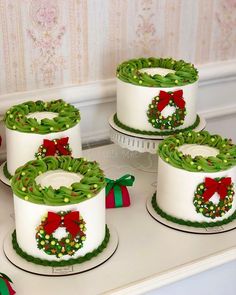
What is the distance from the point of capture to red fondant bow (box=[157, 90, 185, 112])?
3.69 ft

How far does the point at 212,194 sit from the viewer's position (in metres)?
0.98

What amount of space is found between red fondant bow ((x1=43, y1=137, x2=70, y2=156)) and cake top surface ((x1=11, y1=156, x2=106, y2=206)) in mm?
57

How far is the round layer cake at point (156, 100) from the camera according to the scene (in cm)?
114

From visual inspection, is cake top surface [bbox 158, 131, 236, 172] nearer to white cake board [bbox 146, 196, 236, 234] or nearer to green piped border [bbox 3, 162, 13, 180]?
white cake board [bbox 146, 196, 236, 234]

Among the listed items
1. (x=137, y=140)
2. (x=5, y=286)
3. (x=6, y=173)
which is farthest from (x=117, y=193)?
(x=5, y=286)

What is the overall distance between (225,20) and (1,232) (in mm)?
913

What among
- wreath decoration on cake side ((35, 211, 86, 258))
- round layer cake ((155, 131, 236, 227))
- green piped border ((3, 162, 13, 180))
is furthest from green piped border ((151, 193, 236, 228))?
green piped border ((3, 162, 13, 180))

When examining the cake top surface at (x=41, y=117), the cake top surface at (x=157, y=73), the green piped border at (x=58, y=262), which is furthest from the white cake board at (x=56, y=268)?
the cake top surface at (x=157, y=73)

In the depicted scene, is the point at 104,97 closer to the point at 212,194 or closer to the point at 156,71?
the point at 156,71

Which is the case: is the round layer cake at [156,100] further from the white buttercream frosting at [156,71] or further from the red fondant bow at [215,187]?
the red fondant bow at [215,187]

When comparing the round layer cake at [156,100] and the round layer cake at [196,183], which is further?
the round layer cake at [156,100]

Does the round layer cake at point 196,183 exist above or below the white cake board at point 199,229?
above

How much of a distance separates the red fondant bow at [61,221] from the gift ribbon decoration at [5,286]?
99 mm

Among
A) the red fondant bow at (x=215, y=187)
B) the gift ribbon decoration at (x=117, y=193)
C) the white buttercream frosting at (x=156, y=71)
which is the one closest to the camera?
the red fondant bow at (x=215, y=187)
